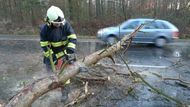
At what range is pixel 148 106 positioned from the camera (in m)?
6.59

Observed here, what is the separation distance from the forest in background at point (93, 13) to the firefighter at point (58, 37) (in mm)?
13489

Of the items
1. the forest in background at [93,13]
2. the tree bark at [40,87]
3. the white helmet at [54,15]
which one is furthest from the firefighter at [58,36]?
the forest in background at [93,13]

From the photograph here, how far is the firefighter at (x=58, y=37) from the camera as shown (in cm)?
581

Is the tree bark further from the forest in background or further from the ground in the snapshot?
the forest in background

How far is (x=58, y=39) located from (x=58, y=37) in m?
0.05

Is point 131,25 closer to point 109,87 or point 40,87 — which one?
point 109,87

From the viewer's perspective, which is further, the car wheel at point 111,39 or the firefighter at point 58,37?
the car wheel at point 111,39

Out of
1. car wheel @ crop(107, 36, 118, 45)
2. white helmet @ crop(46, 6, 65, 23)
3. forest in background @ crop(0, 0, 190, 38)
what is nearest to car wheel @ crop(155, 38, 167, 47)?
car wheel @ crop(107, 36, 118, 45)

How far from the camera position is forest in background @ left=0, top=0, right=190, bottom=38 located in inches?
792

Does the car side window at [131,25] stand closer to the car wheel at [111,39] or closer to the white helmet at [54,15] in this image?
the car wheel at [111,39]

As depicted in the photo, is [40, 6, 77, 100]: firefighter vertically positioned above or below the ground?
above

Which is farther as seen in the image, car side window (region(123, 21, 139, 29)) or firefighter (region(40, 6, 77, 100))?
car side window (region(123, 21, 139, 29))

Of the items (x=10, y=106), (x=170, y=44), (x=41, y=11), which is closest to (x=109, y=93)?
(x=10, y=106)

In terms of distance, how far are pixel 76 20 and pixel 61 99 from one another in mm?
15106
